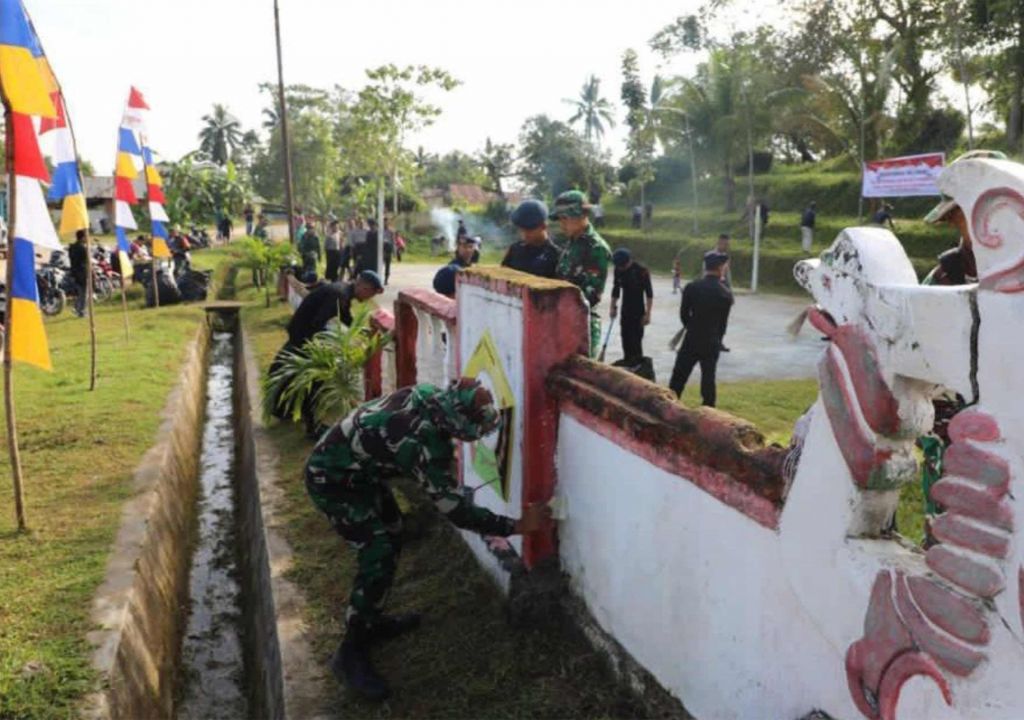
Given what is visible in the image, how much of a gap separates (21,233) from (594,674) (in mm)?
4141

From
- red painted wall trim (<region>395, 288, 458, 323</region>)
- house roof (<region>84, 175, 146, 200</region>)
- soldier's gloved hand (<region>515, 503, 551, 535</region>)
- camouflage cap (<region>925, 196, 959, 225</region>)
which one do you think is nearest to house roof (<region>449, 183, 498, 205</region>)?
house roof (<region>84, 175, 146, 200</region>)

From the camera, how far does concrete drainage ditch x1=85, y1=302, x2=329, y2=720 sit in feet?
12.6

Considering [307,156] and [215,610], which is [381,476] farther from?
[307,156]

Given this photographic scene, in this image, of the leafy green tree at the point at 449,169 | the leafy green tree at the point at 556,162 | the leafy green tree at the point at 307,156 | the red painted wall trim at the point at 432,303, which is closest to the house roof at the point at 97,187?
the leafy green tree at the point at 307,156

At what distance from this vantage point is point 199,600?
6043mm

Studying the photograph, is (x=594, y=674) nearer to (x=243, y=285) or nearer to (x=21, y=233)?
(x=21, y=233)

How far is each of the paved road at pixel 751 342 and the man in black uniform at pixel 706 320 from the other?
5.94 ft

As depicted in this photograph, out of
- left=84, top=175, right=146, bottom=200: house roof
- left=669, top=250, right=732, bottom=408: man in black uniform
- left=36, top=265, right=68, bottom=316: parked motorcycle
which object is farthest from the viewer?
left=84, top=175, right=146, bottom=200: house roof

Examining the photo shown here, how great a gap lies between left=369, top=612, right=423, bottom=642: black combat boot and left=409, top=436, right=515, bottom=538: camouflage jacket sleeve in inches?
26.5

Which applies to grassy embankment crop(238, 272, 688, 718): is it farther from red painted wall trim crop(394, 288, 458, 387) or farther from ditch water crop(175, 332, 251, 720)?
red painted wall trim crop(394, 288, 458, 387)

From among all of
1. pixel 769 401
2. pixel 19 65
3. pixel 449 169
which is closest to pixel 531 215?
pixel 19 65

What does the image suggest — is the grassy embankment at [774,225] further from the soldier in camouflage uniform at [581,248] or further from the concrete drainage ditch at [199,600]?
the concrete drainage ditch at [199,600]

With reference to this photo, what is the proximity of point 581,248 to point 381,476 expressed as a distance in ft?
6.14

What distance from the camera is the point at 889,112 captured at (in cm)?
2403
